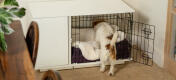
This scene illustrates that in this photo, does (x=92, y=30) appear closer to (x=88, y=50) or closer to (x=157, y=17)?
(x=88, y=50)

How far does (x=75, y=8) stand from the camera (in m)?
3.18

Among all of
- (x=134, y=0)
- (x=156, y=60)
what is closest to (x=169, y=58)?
(x=156, y=60)

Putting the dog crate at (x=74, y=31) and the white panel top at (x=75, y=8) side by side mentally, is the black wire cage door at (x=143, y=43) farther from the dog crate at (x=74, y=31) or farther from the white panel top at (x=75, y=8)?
the white panel top at (x=75, y=8)

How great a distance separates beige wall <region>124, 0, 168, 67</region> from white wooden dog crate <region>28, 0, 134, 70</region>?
295 mm

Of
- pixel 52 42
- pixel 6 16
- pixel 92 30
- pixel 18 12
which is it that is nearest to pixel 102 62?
pixel 92 30

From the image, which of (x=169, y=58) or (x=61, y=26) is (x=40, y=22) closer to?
(x=61, y=26)

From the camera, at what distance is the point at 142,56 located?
3535 mm

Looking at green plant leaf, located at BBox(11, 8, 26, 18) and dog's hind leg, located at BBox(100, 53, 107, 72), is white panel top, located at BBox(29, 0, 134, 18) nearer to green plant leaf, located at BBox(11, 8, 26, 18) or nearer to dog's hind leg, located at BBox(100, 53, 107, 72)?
dog's hind leg, located at BBox(100, 53, 107, 72)

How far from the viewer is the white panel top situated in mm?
3051

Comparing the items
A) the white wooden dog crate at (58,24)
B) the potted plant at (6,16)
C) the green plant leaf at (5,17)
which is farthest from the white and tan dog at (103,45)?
the green plant leaf at (5,17)

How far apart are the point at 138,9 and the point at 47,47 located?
Answer: 1.13 metres

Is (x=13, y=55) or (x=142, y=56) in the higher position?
(x=13, y=55)

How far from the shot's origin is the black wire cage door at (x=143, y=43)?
342cm

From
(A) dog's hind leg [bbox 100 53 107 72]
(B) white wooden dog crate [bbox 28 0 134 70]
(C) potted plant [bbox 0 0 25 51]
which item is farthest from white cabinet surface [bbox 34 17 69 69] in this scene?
(C) potted plant [bbox 0 0 25 51]
